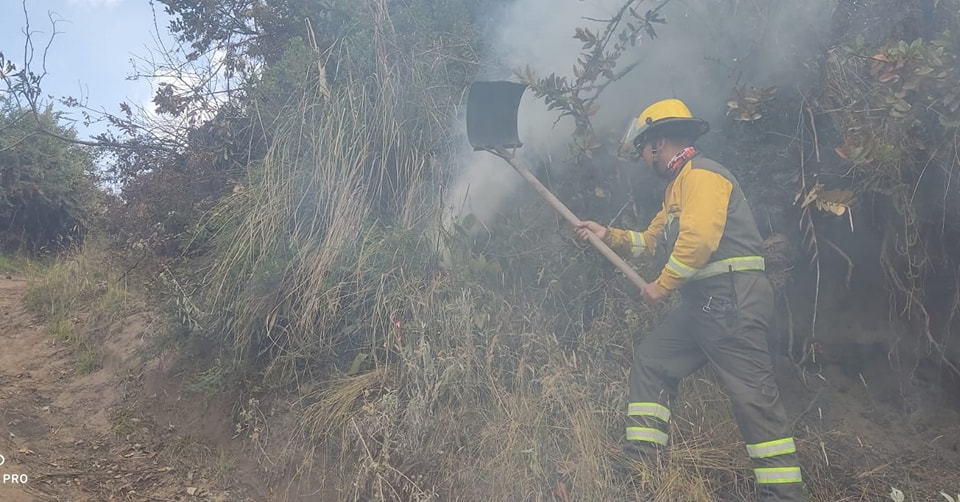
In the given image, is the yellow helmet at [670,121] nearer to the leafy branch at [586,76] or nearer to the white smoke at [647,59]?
the leafy branch at [586,76]

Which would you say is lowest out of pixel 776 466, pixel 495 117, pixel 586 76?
pixel 776 466

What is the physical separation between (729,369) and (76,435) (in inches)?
161

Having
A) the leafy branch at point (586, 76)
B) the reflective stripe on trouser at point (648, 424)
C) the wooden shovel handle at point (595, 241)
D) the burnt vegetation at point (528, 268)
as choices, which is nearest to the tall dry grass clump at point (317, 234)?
the burnt vegetation at point (528, 268)

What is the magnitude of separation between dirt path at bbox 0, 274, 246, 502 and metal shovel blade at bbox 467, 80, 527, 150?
2493 mm

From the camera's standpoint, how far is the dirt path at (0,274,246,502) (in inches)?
150

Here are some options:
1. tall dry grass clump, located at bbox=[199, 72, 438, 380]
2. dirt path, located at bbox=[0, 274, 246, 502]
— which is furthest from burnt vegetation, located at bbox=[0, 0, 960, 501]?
dirt path, located at bbox=[0, 274, 246, 502]

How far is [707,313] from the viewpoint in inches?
129

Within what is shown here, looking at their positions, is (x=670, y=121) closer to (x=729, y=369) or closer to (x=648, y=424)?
(x=729, y=369)

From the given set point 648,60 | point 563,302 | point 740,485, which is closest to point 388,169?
point 563,302

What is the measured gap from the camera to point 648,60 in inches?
185

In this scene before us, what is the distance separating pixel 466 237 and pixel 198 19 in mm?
3424

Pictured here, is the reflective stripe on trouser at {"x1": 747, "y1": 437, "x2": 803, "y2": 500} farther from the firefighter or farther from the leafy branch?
the leafy branch

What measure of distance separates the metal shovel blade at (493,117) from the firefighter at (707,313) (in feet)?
2.86

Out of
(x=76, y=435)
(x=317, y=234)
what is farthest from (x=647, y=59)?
(x=76, y=435)
